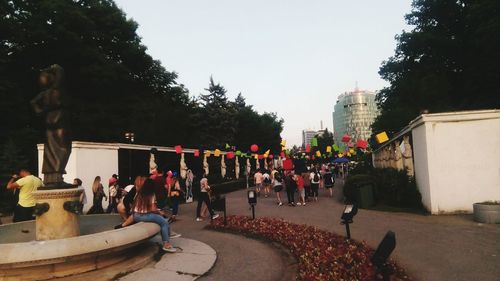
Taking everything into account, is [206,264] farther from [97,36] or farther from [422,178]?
[97,36]

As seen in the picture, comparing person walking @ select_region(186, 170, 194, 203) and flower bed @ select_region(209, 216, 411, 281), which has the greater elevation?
person walking @ select_region(186, 170, 194, 203)

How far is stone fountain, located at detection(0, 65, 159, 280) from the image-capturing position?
5.59m

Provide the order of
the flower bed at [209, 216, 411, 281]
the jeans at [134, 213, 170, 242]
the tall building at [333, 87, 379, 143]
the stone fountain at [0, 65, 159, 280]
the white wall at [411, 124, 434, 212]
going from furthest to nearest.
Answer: the tall building at [333, 87, 379, 143] → the white wall at [411, 124, 434, 212] → the jeans at [134, 213, 170, 242] → the flower bed at [209, 216, 411, 281] → the stone fountain at [0, 65, 159, 280]

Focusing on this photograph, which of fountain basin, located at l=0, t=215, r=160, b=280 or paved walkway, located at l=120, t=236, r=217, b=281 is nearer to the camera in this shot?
fountain basin, located at l=0, t=215, r=160, b=280

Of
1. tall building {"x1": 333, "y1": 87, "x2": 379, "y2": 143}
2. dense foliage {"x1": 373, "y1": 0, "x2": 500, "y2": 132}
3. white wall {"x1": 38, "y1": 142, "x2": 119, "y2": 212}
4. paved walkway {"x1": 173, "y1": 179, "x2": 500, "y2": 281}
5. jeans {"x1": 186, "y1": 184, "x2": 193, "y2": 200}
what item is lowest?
paved walkway {"x1": 173, "y1": 179, "x2": 500, "y2": 281}

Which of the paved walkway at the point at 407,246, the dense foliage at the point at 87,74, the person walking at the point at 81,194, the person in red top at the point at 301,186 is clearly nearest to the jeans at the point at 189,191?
the person in red top at the point at 301,186

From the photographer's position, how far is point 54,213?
22.0ft

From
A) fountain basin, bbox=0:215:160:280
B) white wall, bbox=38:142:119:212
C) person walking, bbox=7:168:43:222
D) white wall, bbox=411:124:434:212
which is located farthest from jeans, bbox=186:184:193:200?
fountain basin, bbox=0:215:160:280

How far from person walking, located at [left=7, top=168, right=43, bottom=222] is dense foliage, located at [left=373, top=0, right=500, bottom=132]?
3093 cm

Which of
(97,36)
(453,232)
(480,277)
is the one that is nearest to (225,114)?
(97,36)

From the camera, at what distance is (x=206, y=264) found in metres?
7.24

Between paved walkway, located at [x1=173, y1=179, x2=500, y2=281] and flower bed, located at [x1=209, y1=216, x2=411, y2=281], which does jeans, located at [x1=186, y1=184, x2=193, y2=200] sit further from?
flower bed, located at [x1=209, y1=216, x2=411, y2=281]

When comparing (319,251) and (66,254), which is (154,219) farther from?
(319,251)

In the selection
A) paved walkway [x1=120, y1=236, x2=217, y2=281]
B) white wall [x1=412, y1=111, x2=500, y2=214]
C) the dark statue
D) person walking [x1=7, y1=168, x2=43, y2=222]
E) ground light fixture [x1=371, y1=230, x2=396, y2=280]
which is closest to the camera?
ground light fixture [x1=371, y1=230, x2=396, y2=280]
